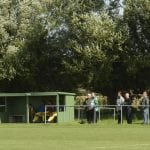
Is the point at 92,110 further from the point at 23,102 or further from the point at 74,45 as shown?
the point at 74,45

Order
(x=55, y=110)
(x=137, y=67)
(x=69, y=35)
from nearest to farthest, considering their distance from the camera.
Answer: (x=55, y=110) < (x=137, y=67) < (x=69, y=35)

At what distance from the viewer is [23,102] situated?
44625 millimetres

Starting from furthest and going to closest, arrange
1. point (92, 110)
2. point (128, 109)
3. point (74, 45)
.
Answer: point (74, 45) → point (92, 110) → point (128, 109)

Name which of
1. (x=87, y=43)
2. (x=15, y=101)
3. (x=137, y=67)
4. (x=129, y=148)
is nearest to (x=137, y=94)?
(x=137, y=67)

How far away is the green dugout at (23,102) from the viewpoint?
43.5 meters

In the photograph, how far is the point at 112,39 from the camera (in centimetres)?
5559

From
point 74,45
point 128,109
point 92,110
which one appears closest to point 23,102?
point 92,110

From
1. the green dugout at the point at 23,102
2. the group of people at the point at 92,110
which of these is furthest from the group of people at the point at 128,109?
the green dugout at the point at 23,102

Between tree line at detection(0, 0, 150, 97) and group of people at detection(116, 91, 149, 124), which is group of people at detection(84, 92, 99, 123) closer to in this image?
group of people at detection(116, 91, 149, 124)

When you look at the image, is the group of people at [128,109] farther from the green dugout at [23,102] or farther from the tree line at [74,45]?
the tree line at [74,45]

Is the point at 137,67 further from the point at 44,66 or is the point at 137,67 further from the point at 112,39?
the point at 44,66

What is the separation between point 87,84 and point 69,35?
5860mm

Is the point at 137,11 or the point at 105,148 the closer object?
the point at 105,148

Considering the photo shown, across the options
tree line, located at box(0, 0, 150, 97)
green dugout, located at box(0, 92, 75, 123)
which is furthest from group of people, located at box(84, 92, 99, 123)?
tree line, located at box(0, 0, 150, 97)
